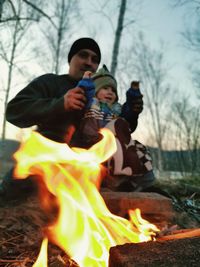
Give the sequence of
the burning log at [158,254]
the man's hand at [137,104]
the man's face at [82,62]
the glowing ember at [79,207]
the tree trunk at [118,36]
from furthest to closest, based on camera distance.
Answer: the tree trunk at [118,36]
the man's face at [82,62]
the man's hand at [137,104]
the glowing ember at [79,207]
the burning log at [158,254]

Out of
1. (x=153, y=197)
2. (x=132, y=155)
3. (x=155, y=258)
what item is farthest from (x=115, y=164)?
(x=155, y=258)

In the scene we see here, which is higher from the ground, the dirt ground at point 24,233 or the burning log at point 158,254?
the burning log at point 158,254

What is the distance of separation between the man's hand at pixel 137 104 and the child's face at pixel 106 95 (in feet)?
0.88

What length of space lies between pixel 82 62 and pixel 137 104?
Result: 1.00 m

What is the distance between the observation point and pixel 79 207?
5.63 feet

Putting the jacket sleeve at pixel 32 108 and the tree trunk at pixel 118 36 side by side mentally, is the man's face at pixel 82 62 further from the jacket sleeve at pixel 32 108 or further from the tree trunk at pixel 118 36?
the tree trunk at pixel 118 36

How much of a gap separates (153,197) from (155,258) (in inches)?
54.8

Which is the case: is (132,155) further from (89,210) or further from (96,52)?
(96,52)

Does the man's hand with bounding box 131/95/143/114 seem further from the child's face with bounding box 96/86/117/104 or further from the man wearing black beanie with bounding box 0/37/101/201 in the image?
the man wearing black beanie with bounding box 0/37/101/201

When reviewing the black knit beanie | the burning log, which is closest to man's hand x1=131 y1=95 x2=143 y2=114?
the black knit beanie

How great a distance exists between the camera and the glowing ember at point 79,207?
154 cm

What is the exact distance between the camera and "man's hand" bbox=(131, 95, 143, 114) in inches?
117

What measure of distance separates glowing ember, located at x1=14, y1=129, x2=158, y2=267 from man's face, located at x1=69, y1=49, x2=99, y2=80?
1498mm

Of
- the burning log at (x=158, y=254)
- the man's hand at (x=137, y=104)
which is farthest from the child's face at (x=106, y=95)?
the burning log at (x=158, y=254)
